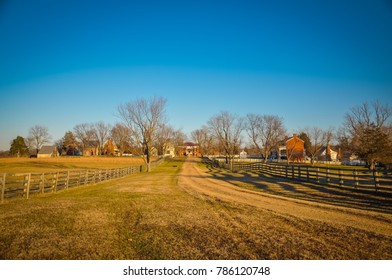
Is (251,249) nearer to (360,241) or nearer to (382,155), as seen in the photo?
(360,241)

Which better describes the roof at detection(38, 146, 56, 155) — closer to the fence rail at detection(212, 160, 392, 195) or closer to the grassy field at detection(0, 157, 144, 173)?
the grassy field at detection(0, 157, 144, 173)

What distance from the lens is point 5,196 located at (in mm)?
10547

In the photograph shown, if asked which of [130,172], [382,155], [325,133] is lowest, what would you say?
[130,172]

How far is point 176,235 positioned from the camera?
230 inches

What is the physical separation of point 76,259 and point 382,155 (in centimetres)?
4048

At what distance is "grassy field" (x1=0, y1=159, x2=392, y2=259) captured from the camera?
15.7 feet

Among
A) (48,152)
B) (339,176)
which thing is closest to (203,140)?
(48,152)

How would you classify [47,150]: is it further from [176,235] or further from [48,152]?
[176,235]

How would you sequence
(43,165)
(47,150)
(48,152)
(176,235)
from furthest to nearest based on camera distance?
(47,150) → (48,152) → (43,165) → (176,235)

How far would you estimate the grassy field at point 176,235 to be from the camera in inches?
188
